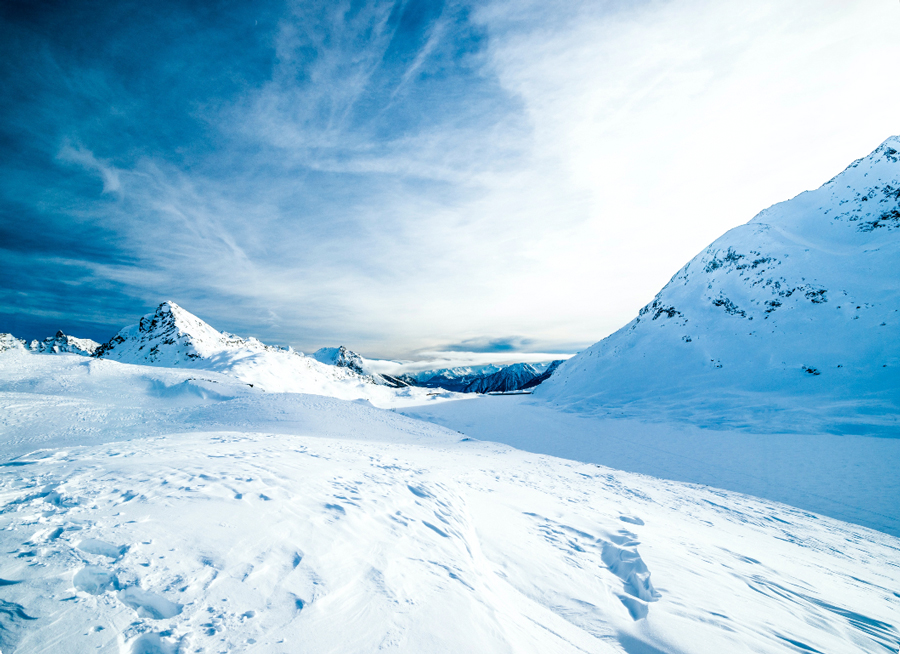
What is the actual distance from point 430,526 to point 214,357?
5476 cm

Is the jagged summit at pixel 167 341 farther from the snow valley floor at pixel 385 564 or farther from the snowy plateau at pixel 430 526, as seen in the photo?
the snow valley floor at pixel 385 564

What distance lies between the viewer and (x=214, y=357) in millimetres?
47375

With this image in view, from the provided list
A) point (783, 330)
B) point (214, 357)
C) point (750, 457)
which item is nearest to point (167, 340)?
point (214, 357)

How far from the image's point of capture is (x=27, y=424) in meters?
9.78

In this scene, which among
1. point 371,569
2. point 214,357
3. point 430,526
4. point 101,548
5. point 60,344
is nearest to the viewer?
point 101,548

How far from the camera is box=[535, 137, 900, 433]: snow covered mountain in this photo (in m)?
19.1

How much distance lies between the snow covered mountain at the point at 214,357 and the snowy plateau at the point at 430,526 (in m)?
24.6

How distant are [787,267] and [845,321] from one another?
7838 millimetres

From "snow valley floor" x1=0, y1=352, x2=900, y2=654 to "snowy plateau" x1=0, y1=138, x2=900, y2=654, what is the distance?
0.03 metres

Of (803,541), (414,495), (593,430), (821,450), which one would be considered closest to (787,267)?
(821,450)

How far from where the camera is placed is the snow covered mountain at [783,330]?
62.6 ft

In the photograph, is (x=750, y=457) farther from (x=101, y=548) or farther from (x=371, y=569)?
(x=101, y=548)

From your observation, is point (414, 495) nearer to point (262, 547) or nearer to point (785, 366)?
point (262, 547)

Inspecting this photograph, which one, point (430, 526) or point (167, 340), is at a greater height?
point (167, 340)
